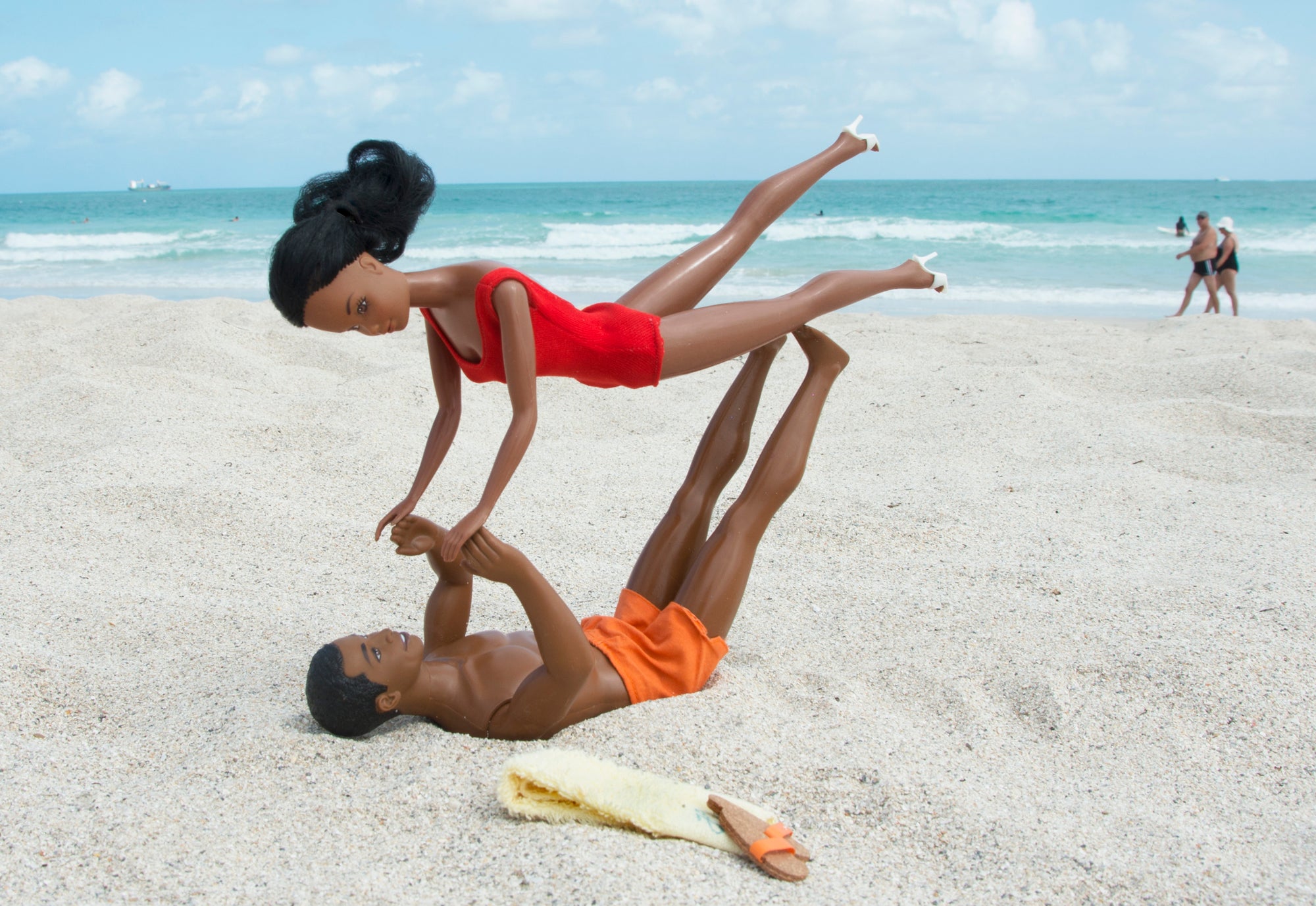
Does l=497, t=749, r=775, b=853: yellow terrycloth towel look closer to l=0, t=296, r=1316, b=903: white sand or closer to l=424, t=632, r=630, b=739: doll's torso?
l=0, t=296, r=1316, b=903: white sand

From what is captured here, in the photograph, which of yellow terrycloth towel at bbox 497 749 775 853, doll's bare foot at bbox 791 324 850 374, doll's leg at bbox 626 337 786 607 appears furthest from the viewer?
doll's bare foot at bbox 791 324 850 374

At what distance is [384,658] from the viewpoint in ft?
8.15

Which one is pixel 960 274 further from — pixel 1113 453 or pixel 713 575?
pixel 713 575

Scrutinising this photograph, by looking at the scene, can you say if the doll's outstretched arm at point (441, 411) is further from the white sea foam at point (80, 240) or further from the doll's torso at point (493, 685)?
the white sea foam at point (80, 240)

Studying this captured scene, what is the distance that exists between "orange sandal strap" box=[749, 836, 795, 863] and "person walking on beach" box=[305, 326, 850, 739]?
66cm

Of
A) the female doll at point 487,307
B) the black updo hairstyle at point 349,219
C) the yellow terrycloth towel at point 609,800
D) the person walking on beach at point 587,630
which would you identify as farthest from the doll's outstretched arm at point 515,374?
the yellow terrycloth towel at point 609,800

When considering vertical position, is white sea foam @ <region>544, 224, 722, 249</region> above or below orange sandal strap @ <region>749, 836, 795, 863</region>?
above

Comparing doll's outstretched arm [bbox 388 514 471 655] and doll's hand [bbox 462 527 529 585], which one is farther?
doll's outstretched arm [bbox 388 514 471 655]

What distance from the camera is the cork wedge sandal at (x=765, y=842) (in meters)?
2.06

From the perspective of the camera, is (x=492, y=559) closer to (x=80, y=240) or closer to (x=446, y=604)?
(x=446, y=604)

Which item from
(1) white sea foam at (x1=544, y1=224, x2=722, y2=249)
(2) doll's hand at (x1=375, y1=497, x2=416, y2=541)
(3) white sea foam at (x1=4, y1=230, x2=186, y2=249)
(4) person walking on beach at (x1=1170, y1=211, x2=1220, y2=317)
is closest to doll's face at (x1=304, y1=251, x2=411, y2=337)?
(2) doll's hand at (x1=375, y1=497, x2=416, y2=541)

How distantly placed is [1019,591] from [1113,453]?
73.6 inches

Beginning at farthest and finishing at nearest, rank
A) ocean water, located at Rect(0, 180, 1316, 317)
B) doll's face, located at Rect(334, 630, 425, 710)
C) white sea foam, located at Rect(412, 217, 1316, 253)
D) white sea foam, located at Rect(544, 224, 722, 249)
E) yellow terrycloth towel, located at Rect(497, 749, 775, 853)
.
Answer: white sea foam, located at Rect(544, 224, 722, 249), white sea foam, located at Rect(412, 217, 1316, 253), ocean water, located at Rect(0, 180, 1316, 317), doll's face, located at Rect(334, 630, 425, 710), yellow terrycloth towel, located at Rect(497, 749, 775, 853)

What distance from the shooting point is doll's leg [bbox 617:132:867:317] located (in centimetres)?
295
